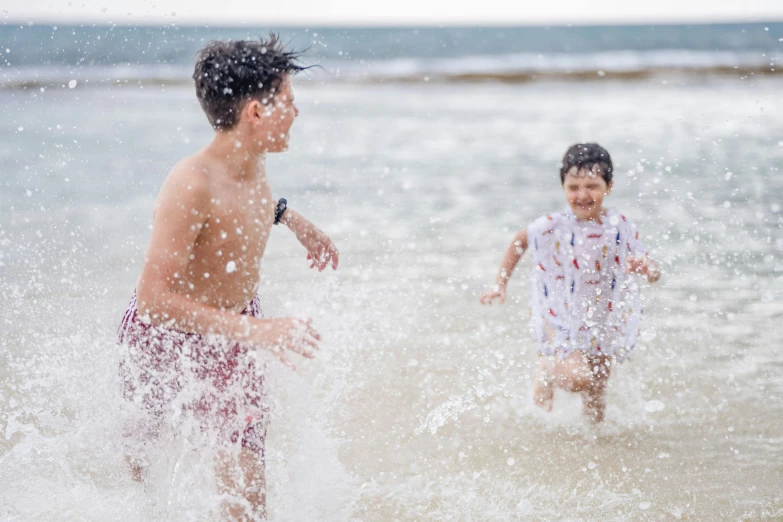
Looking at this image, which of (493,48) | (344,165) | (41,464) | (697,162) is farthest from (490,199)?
(493,48)

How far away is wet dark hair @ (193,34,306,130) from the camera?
2455 millimetres

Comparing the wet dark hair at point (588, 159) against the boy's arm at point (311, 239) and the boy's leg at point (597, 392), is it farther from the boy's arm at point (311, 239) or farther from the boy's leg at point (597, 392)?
the boy's arm at point (311, 239)

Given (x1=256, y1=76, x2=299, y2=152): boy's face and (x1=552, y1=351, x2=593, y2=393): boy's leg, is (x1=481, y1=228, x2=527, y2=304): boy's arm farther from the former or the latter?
(x1=256, y1=76, x2=299, y2=152): boy's face

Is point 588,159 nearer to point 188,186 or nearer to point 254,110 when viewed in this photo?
point 254,110

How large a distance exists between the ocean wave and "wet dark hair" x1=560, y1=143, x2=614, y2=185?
59.2 ft

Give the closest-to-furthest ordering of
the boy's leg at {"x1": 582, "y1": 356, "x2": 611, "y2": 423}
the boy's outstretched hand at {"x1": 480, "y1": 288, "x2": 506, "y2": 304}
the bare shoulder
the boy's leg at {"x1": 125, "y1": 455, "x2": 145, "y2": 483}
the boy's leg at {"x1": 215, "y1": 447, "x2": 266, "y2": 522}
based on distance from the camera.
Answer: the bare shoulder, the boy's leg at {"x1": 215, "y1": 447, "x2": 266, "y2": 522}, the boy's leg at {"x1": 125, "y1": 455, "x2": 145, "y2": 483}, the boy's outstretched hand at {"x1": 480, "y1": 288, "x2": 506, "y2": 304}, the boy's leg at {"x1": 582, "y1": 356, "x2": 611, "y2": 423}

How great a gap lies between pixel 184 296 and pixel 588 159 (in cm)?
184

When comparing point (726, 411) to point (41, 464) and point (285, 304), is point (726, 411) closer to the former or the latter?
point (285, 304)

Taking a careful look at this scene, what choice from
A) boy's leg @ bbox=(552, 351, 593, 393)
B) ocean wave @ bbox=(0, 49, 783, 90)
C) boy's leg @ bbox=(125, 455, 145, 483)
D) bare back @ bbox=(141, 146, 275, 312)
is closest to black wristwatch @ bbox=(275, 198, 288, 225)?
bare back @ bbox=(141, 146, 275, 312)

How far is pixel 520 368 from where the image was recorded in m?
4.14

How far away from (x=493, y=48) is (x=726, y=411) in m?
31.3

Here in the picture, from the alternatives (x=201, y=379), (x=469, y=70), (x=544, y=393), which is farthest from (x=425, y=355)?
(x=469, y=70)

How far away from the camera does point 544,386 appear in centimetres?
362

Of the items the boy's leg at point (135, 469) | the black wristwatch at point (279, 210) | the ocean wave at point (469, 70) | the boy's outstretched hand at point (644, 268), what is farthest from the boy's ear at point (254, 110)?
the ocean wave at point (469, 70)
